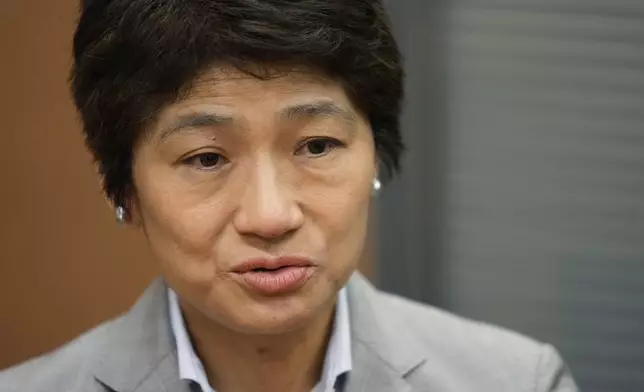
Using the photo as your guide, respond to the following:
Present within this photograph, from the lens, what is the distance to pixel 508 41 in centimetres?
145

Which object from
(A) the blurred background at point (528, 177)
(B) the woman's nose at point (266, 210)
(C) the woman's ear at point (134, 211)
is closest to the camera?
(B) the woman's nose at point (266, 210)

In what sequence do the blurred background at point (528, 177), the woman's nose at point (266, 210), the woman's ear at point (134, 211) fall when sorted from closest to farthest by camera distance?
the woman's nose at point (266, 210), the woman's ear at point (134, 211), the blurred background at point (528, 177)

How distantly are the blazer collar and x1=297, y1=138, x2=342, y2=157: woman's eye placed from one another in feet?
0.86

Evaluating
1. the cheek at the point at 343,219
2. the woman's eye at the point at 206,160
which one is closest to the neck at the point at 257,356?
the cheek at the point at 343,219

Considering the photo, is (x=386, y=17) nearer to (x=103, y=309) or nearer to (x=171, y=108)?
(x=171, y=108)

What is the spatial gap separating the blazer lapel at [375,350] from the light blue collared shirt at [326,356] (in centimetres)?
1

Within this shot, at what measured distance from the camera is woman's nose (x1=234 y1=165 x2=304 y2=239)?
0.79 m

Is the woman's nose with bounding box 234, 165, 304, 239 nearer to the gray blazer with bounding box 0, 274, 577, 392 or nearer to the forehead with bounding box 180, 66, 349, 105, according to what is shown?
the forehead with bounding box 180, 66, 349, 105

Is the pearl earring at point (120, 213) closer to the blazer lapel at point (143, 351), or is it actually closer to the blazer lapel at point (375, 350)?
the blazer lapel at point (143, 351)

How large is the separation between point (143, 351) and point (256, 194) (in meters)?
0.29

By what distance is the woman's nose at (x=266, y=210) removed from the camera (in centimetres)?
79

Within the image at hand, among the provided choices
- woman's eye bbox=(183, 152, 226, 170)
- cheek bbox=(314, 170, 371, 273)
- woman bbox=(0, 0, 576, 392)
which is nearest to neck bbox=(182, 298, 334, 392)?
woman bbox=(0, 0, 576, 392)

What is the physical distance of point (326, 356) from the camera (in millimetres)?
986

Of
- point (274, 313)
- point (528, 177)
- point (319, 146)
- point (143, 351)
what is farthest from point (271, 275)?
point (528, 177)
